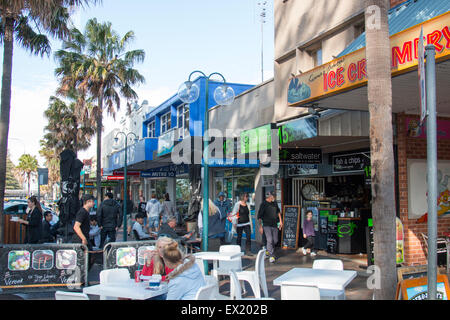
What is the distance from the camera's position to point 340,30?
1037cm

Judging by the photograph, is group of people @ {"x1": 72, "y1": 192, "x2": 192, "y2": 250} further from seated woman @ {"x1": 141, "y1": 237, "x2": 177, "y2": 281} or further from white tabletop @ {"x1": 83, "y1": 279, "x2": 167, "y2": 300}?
white tabletop @ {"x1": 83, "y1": 279, "x2": 167, "y2": 300}

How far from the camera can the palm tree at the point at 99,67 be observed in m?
21.0

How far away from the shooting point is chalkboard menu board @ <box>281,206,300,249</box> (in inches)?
500

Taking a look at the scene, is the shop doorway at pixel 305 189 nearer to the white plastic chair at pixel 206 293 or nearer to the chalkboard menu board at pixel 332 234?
the chalkboard menu board at pixel 332 234

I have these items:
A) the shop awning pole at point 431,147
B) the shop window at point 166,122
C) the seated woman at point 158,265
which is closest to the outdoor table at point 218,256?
the seated woman at point 158,265

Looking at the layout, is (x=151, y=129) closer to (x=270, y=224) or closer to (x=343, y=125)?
(x=270, y=224)

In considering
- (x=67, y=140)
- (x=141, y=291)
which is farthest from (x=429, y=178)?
(x=67, y=140)

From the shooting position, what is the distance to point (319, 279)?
5.07 meters

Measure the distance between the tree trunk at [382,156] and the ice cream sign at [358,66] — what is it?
4.04 ft

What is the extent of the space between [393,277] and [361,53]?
3.72 m

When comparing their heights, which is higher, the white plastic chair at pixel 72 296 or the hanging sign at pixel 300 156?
the hanging sign at pixel 300 156

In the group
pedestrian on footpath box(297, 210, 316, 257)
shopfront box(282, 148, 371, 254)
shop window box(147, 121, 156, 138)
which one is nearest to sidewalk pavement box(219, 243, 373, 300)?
pedestrian on footpath box(297, 210, 316, 257)

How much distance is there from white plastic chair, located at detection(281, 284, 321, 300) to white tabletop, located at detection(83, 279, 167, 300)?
147 centimetres
